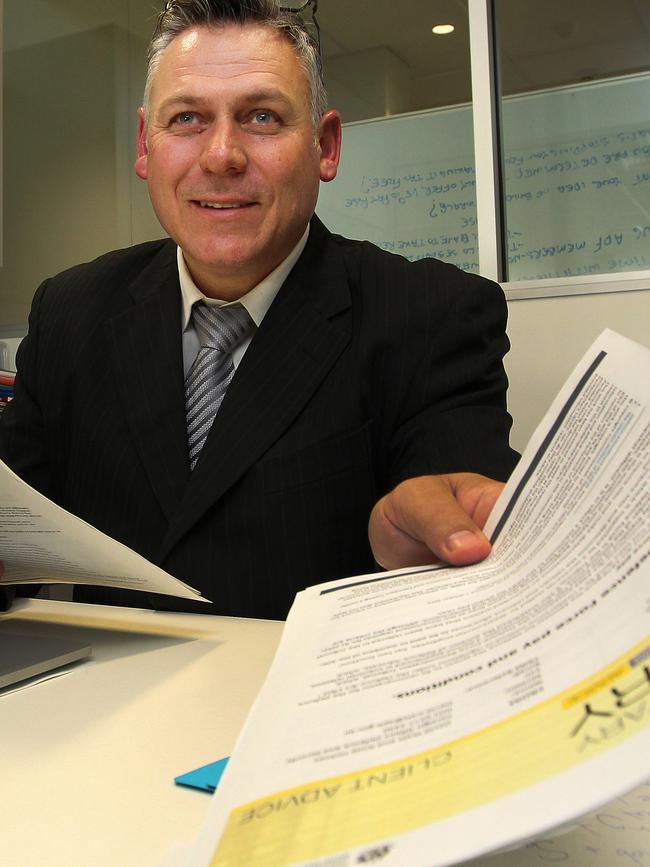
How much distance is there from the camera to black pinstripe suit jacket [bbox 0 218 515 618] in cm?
94

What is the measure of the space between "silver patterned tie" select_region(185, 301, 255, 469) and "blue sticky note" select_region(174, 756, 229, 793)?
0.58 metres

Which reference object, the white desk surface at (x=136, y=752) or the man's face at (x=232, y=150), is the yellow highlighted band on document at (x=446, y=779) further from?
the man's face at (x=232, y=150)

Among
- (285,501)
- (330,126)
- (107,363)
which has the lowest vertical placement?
(285,501)

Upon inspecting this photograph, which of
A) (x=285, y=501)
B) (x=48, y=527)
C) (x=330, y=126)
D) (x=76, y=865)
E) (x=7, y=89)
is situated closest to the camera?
(x=76, y=865)

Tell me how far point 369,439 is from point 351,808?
78 cm

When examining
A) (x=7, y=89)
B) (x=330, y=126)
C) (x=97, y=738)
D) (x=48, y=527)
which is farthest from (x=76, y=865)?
(x=7, y=89)

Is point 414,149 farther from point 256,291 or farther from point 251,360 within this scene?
point 251,360

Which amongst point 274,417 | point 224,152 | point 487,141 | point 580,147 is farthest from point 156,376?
point 580,147

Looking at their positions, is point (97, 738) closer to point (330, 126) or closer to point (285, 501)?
point (285, 501)

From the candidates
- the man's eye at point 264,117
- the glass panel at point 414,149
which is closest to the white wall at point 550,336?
the glass panel at point 414,149

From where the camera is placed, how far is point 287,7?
1.18 m

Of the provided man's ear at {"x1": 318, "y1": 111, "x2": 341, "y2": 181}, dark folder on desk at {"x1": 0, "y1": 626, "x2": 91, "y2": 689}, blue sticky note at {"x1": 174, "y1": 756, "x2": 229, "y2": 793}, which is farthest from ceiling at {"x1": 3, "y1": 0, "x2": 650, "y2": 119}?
blue sticky note at {"x1": 174, "y1": 756, "x2": 229, "y2": 793}

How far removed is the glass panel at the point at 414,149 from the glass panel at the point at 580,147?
0.58ft

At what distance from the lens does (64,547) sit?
64 cm
